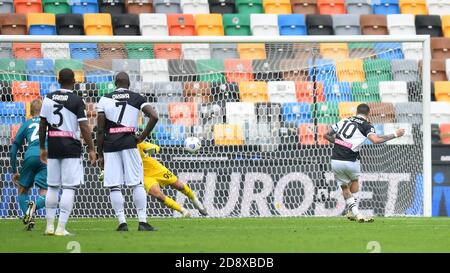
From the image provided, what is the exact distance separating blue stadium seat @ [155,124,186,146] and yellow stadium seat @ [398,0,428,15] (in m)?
8.71

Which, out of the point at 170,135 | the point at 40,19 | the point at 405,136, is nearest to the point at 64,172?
the point at 170,135

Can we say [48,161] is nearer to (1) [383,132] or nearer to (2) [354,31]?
(1) [383,132]

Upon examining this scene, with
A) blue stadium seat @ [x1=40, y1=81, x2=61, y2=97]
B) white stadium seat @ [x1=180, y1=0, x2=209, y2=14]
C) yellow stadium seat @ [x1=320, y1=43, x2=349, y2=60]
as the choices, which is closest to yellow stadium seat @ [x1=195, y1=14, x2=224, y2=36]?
white stadium seat @ [x1=180, y1=0, x2=209, y2=14]

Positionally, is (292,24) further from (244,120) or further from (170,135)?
(170,135)

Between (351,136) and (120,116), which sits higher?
(120,116)

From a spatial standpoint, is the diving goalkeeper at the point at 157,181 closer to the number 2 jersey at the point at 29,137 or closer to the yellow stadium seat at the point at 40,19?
the number 2 jersey at the point at 29,137

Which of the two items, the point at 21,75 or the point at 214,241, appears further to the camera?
the point at 21,75

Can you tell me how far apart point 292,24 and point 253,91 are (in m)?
4.88

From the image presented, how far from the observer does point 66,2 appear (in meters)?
24.9

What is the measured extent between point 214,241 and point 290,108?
24.6ft

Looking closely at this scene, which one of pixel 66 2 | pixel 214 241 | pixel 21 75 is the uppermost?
pixel 66 2

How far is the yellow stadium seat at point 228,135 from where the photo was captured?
1978 centimetres

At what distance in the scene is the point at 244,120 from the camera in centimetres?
1988
